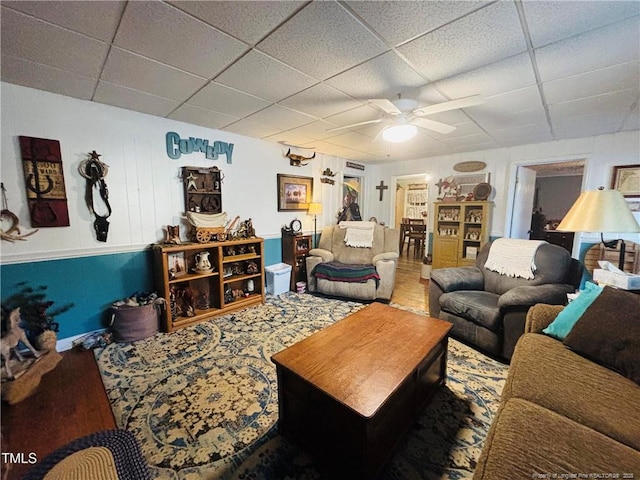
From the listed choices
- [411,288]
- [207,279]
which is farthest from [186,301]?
[411,288]

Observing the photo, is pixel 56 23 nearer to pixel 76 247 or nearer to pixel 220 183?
pixel 76 247

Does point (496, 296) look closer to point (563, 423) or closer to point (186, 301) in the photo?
point (563, 423)

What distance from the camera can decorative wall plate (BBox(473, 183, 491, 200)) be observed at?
4178 millimetres

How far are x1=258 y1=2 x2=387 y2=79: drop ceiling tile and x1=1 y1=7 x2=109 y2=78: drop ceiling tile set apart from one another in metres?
1.00

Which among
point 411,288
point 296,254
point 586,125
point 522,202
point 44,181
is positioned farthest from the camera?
point 522,202

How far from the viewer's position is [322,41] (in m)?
1.48

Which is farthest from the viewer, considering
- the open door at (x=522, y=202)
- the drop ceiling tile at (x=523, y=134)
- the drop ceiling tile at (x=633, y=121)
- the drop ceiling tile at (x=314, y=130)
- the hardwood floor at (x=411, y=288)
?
the open door at (x=522, y=202)

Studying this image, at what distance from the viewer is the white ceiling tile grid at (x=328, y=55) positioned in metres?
1.25

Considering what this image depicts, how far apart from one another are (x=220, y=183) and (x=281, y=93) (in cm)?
151

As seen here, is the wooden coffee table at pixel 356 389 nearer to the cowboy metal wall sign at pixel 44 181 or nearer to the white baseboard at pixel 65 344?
the white baseboard at pixel 65 344

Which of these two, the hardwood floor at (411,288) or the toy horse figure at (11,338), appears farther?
the hardwood floor at (411,288)

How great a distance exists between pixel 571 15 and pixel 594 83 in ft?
3.48

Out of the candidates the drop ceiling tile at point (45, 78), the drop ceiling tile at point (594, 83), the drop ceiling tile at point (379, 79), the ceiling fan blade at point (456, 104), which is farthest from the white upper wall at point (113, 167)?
the drop ceiling tile at point (594, 83)

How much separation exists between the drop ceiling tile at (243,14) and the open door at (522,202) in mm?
4181
